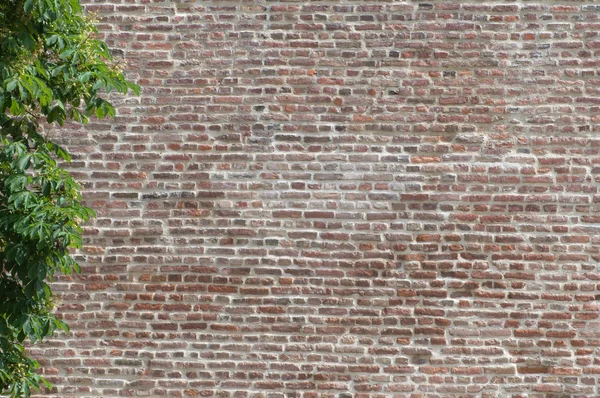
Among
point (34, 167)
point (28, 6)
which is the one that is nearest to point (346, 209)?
point (34, 167)

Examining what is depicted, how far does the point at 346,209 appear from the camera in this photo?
4926 mm

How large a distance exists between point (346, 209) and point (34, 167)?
217cm

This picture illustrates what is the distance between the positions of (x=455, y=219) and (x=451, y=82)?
94 cm

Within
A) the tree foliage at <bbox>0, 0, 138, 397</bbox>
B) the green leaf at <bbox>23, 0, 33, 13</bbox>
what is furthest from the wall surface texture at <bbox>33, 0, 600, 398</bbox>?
the green leaf at <bbox>23, 0, 33, 13</bbox>

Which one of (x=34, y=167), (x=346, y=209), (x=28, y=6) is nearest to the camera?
(x=28, y=6)

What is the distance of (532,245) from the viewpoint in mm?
4844

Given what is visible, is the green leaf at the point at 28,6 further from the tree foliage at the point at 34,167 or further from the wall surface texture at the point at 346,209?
the wall surface texture at the point at 346,209

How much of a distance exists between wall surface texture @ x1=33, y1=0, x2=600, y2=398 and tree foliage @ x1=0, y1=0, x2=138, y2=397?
52.3 inches

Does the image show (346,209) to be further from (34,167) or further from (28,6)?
(28,6)

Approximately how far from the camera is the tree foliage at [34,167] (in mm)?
3381

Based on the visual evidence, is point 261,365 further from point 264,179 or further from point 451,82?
point 451,82

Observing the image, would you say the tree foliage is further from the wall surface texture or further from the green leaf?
the wall surface texture

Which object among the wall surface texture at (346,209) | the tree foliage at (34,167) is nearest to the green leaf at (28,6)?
the tree foliage at (34,167)

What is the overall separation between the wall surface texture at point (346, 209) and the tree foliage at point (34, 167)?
1.33m
